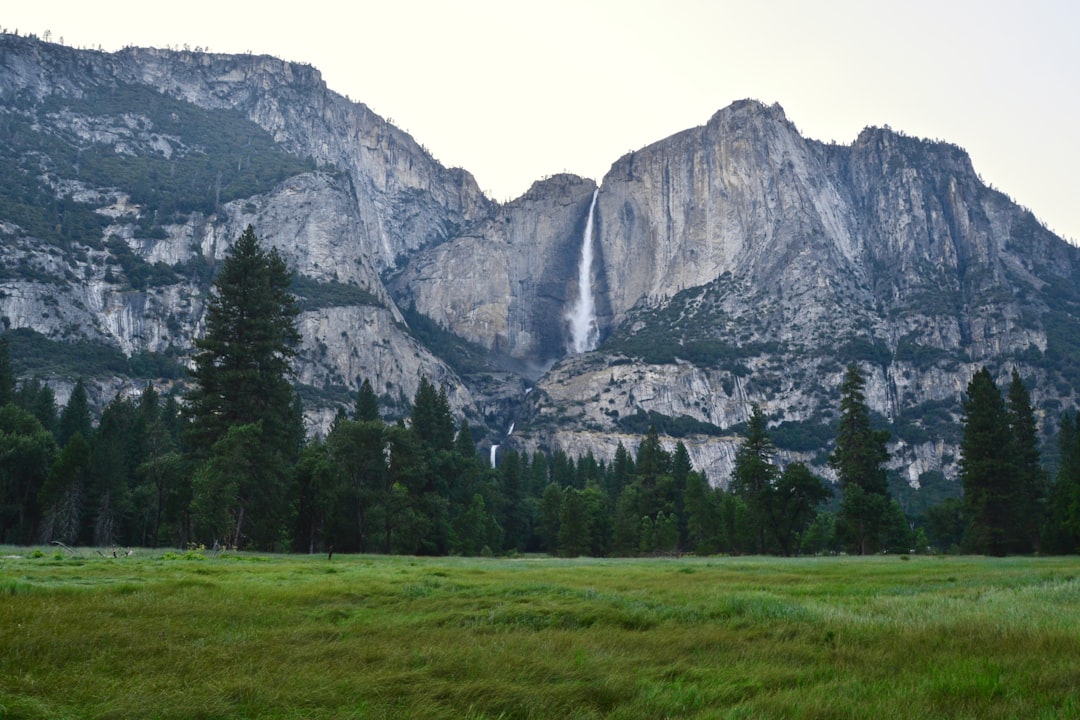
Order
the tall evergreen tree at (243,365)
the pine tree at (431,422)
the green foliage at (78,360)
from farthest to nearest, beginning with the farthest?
the green foliage at (78,360) < the pine tree at (431,422) < the tall evergreen tree at (243,365)

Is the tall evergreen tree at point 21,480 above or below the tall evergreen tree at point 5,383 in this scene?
below

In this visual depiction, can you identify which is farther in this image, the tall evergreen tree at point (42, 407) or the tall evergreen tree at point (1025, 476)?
the tall evergreen tree at point (42, 407)

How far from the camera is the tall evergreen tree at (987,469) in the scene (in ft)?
195

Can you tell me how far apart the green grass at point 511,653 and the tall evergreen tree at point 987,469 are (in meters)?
45.3

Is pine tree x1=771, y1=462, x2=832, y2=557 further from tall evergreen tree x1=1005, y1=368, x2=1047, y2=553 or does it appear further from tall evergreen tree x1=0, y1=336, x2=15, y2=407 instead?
tall evergreen tree x1=0, y1=336, x2=15, y2=407

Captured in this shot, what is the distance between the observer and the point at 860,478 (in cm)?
6750

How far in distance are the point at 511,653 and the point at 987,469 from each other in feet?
195

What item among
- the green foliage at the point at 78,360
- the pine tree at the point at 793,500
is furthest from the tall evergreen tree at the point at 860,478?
the green foliage at the point at 78,360

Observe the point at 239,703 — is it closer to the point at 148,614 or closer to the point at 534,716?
the point at 534,716

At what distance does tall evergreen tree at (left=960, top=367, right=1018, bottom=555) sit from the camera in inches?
2340

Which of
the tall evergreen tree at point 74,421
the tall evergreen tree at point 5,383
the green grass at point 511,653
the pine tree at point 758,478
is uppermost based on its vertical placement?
the tall evergreen tree at point 5,383

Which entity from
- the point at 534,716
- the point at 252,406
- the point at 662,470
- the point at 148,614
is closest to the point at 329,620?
the point at 148,614

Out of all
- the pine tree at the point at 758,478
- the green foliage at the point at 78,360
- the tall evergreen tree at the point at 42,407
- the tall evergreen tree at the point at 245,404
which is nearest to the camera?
the tall evergreen tree at the point at 245,404

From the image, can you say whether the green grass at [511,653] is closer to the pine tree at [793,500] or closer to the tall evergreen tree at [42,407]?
the pine tree at [793,500]
